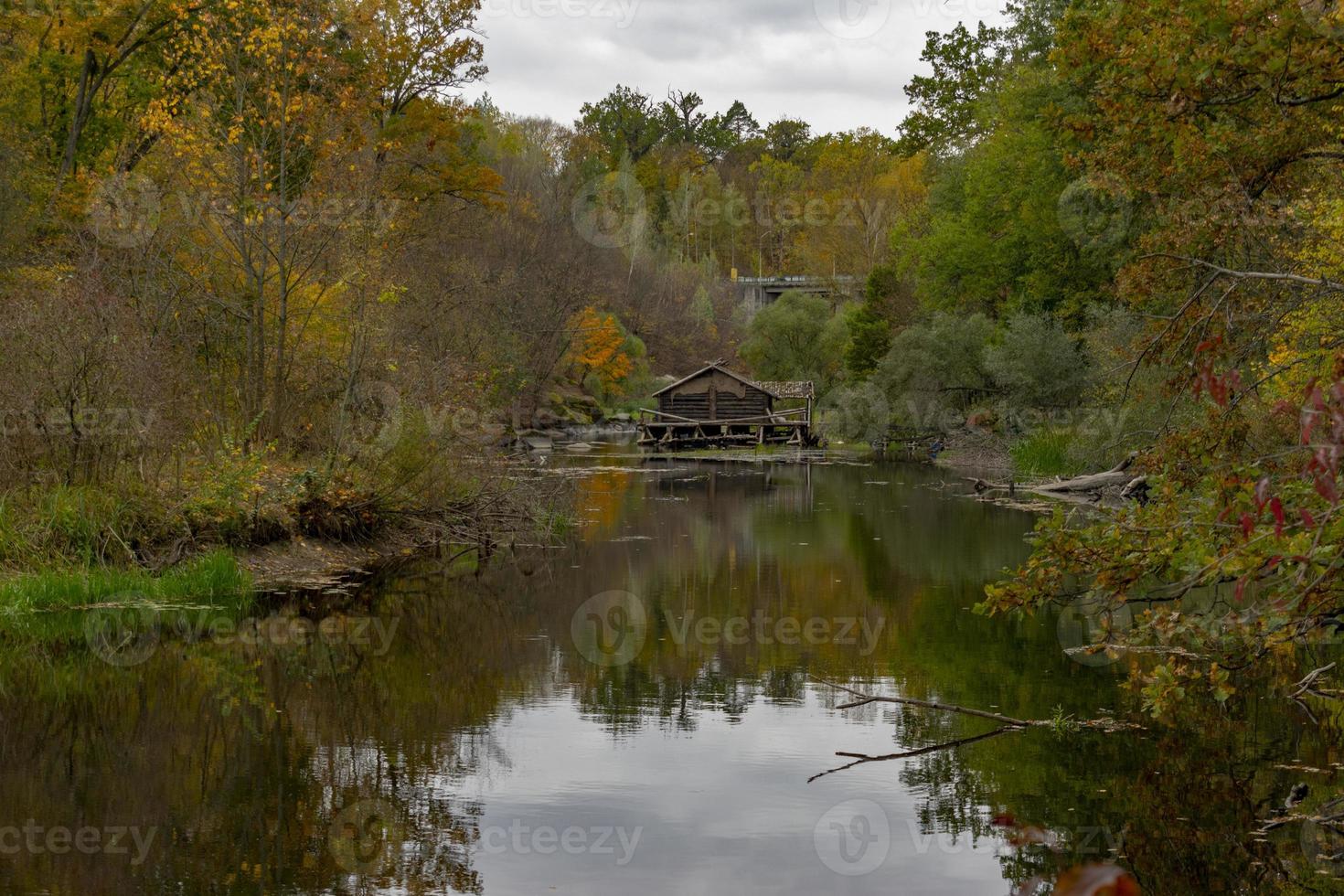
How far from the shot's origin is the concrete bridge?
8510 cm

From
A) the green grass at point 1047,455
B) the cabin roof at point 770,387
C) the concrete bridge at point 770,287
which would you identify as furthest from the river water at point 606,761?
the concrete bridge at point 770,287

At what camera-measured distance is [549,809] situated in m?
8.80

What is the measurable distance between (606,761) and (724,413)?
145 ft

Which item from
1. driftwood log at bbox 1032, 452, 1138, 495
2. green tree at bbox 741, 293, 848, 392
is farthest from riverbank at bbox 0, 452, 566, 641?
green tree at bbox 741, 293, 848, 392

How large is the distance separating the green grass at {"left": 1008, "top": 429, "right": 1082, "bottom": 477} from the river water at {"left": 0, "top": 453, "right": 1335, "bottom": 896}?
16990 millimetres

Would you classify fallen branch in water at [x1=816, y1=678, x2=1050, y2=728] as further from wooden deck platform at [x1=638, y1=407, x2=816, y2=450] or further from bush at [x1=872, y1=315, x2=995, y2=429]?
wooden deck platform at [x1=638, y1=407, x2=816, y2=450]

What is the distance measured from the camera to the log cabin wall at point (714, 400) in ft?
176

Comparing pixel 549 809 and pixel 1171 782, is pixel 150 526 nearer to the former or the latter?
pixel 549 809

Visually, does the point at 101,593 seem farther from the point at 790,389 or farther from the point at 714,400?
the point at 790,389

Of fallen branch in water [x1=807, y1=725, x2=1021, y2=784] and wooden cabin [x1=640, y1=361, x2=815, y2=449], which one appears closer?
fallen branch in water [x1=807, y1=725, x2=1021, y2=784]

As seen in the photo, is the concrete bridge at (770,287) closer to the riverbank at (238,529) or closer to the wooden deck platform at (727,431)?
the wooden deck platform at (727,431)

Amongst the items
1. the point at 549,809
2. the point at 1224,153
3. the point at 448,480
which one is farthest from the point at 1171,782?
the point at 448,480

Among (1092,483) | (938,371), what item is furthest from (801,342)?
(1092,483)

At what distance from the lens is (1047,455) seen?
1321 inches
